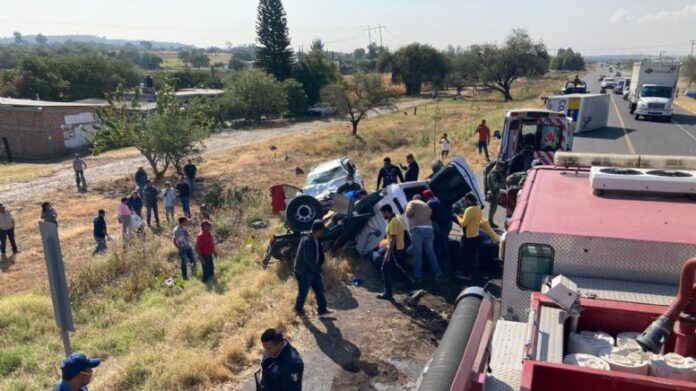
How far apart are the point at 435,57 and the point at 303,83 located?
24.3 metres

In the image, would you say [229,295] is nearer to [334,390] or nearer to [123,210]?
[334,390]

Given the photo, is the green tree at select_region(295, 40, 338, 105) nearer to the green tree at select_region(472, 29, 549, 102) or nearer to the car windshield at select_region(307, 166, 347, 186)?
the green tree at select_region(472, 29, 549, 102)

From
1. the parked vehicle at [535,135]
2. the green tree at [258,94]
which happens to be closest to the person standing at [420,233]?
the parked vehicle at [535,135]

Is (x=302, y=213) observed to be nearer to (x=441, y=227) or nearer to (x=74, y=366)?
(x=441, y=227)

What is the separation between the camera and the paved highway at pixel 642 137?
68.0 feet

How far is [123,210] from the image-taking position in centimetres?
1354

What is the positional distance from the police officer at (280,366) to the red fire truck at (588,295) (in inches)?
45.9

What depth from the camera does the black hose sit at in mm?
3707

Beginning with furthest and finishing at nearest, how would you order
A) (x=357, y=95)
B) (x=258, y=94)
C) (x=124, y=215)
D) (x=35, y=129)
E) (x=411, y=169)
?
1. (x=258, y=94)
2. (x=357, y=95)
3. (x=35, y=129)
4. (x=124, y=215)
5. (x=411, y=169)

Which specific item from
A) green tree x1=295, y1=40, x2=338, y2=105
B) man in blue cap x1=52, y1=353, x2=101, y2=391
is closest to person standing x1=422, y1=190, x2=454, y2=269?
man in blue cap x1=52, y1=353, x2=101, y2=391

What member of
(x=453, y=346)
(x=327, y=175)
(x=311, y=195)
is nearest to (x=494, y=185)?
(x=311, y=195)

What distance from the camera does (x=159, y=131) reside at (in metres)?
23.2

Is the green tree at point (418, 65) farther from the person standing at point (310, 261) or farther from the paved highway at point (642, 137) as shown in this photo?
the person standing at point (310, 261)

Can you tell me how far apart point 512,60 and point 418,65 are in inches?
849
